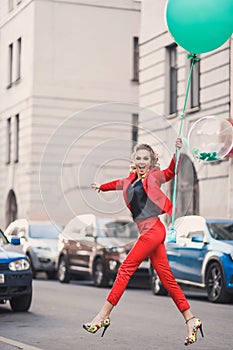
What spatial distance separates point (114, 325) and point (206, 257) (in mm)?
5327

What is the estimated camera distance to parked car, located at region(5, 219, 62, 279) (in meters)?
26.6

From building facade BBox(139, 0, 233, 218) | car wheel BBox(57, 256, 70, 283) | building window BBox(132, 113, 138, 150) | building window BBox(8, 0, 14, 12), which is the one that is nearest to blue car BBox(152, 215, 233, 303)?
building facade BBox(139, 0, 233, 218)

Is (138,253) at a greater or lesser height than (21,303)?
greater

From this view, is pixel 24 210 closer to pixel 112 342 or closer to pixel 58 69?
pixel 58 69

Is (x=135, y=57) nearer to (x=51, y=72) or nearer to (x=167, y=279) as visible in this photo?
(x=51, y=72)

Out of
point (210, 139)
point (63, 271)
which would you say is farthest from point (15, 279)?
point (63, 271)

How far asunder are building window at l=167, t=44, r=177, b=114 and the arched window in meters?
13.6

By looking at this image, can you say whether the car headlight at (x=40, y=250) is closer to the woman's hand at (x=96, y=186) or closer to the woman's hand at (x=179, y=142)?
the woman's hand at (x=96, y=186)

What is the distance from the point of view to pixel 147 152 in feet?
30.9

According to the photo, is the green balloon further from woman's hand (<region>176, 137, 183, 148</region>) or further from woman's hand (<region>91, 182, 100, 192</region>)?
woman's hand (<region>91, 182, 100, 192</region>)

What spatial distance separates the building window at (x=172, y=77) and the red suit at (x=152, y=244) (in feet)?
61.0

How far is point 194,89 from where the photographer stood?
2661cm

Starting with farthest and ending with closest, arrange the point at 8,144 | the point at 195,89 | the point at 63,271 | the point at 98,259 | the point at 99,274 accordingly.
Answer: the point at 8,144 < the point at 195,89 < the point at 63,271 < the point at 98,259 < the point at 99,274

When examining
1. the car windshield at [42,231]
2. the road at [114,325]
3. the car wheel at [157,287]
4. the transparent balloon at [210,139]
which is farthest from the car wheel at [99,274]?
the transparent balloon at [210,139]
